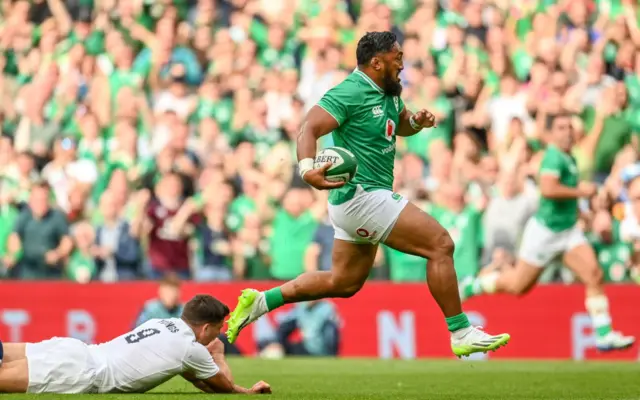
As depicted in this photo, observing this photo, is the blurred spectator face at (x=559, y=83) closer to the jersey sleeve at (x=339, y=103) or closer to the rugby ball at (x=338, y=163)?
the jersey sleeve at (x=339, y=103)

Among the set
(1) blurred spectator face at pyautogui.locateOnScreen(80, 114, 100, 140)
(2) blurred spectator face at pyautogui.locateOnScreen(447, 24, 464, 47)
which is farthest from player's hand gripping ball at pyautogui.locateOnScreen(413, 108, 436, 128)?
(1) blurred spectator face at pyautogui.locateOnScreen(80, 114, 100, 140)

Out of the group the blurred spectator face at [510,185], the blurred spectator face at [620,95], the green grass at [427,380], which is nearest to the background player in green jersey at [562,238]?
the green grass at [427,380]

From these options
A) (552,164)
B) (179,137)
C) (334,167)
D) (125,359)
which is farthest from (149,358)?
(179,137)

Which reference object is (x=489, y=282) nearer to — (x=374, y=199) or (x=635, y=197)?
(x=635, y=197)

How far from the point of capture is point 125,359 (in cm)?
995

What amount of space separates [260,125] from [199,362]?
964 cm

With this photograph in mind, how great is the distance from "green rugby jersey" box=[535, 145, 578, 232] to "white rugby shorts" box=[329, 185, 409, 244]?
4547mm

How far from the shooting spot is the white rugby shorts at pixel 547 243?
14922mm

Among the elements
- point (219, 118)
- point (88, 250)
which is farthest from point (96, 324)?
point (219, 118)

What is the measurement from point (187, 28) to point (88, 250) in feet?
15.4

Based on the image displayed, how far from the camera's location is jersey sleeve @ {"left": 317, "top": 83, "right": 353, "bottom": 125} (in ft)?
34.3

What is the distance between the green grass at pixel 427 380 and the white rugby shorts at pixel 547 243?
1.23 meters

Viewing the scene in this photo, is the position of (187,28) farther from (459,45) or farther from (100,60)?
(459,45)

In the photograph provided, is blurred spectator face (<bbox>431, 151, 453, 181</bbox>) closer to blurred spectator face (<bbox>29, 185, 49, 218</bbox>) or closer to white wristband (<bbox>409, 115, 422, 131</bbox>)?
blurred spectator face (<bbox>29, 185, 49, 218</bbox>)
